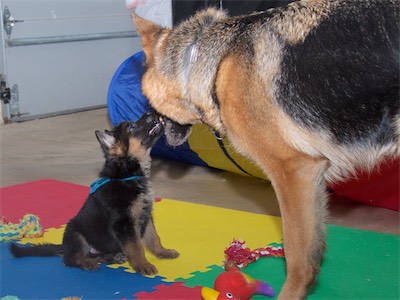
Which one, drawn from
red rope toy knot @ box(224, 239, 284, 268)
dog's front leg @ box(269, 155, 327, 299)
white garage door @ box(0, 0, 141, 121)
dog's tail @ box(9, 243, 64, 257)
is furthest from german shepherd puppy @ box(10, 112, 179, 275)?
white garage door @ box(0, 0, 141, 121)

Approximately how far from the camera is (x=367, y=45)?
3.27 metres

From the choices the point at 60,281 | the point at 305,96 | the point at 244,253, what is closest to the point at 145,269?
the point at 60,281

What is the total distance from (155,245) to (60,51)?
624cm

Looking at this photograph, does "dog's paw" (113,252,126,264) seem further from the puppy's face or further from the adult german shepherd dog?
the adult german shepherd dog

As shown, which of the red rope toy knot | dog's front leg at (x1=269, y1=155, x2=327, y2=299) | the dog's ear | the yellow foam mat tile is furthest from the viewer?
the yellow foam mat tile

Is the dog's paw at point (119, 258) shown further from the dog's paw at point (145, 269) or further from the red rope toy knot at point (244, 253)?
the red rope toy knot at point (244, 253)

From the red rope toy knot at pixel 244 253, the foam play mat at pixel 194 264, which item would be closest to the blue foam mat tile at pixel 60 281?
the foam play mat at pixel 194 264

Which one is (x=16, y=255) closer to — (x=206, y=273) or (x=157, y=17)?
(x=206, y=273)

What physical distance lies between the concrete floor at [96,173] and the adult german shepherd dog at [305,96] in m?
1.89

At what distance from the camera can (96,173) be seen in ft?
23.4

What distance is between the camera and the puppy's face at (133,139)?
14.9 feet

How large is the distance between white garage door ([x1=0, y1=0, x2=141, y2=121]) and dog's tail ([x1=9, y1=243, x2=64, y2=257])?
541 centimetres

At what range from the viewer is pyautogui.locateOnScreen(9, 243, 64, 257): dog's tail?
15.0 feet

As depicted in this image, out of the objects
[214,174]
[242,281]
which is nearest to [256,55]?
[242,281]
